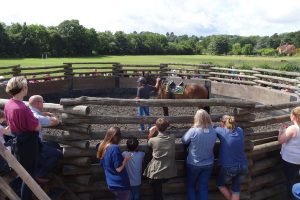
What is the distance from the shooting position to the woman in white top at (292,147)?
6.38m

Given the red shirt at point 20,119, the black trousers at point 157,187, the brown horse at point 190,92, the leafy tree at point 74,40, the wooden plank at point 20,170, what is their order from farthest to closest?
1. the leafy tree at point 74,40
2. the brown horse at point 190,92
3. the black trousers at point 157,187
4. the red shirt at point 20,119
5. the wooden plank at point 20,170

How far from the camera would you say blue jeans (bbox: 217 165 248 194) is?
6031mm

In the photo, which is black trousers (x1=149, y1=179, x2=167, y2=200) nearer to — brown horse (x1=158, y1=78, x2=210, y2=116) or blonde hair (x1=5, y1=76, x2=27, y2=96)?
blonde hair (x1=5, y1=76, x2=27, y2=96)

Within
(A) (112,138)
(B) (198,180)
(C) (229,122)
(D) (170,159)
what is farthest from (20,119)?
(C) (229,122)

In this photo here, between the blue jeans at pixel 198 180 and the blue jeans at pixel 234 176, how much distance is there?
0.29m

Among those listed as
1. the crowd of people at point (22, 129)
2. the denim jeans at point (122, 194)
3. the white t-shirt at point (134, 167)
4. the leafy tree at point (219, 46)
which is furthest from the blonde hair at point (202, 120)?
the leafy tree at point (219, 46)

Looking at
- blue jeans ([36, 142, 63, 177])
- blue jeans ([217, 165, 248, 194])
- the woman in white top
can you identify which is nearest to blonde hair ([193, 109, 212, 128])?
blue jeans ([217, 165, 248, 194])

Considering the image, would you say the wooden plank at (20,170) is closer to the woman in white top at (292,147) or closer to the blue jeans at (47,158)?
the blue jeans at (47,158)

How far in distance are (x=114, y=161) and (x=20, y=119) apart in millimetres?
1376

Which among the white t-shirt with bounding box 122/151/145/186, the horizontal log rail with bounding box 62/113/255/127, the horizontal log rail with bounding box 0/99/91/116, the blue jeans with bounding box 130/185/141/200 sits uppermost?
the horizontal log rail with bounding box 0/99/91/116

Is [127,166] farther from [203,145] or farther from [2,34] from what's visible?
[2,34]

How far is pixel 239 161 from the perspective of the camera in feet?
19.8

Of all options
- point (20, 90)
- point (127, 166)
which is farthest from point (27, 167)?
point (127, 166)

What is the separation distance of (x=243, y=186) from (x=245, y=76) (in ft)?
44.3
